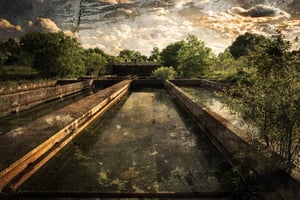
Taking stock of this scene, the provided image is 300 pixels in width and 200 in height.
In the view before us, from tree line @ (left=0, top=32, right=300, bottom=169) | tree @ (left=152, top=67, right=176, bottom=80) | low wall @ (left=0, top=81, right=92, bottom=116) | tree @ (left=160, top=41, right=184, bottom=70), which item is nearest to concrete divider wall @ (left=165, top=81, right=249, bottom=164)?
tree line @ (left=0, top=32, right=300, bottom=169)

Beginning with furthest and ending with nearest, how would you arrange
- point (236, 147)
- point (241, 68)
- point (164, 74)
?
point (164, 74) < point (241, 68) < point (236, 147)

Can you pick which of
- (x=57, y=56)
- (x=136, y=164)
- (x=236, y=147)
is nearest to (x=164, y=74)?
(x=57, y=56)

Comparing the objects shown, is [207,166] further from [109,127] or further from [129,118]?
[129,118]

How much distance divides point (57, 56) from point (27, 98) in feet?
74.3

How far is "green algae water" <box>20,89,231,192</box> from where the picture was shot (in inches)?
141

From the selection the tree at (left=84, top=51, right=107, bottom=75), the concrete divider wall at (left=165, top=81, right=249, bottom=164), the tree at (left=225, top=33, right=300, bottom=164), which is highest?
the tree at (left=84, top=51, right=107, bottom=75)

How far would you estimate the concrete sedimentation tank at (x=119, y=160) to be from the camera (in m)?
3.37

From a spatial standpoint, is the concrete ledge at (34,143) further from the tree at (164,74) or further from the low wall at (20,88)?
the tree at (164,74)

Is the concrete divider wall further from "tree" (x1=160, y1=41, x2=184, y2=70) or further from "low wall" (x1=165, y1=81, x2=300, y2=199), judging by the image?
"tree" (x1=160, y1=41, x2=184, y2=70)

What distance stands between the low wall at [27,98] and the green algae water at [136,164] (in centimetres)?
623

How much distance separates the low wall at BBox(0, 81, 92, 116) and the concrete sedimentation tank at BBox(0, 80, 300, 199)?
17.8 ft

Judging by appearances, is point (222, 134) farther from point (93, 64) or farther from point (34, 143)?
point (93, 64)

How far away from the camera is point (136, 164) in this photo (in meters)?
4.45

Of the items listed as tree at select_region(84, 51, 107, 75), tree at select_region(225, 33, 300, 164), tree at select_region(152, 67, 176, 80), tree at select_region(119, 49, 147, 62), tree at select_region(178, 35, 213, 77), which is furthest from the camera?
tree at select_region(119, 49, 147, 62)
